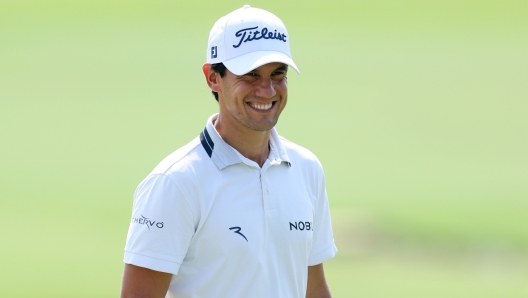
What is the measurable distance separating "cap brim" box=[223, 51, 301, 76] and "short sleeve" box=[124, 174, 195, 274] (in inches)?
11.5

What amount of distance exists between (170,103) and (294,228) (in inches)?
237

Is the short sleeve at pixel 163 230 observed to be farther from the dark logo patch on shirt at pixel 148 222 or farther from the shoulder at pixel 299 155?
the shoulder at pixel 299 155

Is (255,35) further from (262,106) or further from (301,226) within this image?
(301,226)

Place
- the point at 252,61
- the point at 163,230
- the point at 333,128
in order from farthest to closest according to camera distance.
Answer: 1. the point at 333,128
2. the point at 252,61
3. the point at 163,230

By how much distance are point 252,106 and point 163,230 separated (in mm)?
338

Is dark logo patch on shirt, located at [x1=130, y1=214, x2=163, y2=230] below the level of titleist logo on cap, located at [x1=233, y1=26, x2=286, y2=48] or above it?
below

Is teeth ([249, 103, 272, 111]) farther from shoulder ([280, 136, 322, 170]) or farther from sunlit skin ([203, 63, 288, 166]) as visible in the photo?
shoulder ([280, 136, 322, 170])

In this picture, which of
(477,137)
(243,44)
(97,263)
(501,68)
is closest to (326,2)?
(501,68)

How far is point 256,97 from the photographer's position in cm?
181

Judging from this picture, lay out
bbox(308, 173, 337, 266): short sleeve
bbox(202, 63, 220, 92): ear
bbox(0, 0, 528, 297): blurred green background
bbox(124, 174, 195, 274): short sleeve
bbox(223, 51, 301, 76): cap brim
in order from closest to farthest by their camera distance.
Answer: bbox(124, 174, 195, 274): short sleeve
bbox(223, 51, 301, 76): cap brim
bbox(202, 63, 220, 92): ear
bbox(308, 173, 337, 266): short sleeve
bbox(0, 0, 528, 297): blurred green background

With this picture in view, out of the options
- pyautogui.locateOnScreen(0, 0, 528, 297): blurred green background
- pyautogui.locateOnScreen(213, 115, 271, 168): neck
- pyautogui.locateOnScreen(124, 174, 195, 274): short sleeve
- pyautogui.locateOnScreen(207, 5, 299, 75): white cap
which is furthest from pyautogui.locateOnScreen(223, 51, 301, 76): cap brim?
pyautogui.locateOnScreen(0, 0, 528, 297): blurred green background

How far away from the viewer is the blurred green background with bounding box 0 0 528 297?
519 cm

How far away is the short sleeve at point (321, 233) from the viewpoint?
6.63 feet

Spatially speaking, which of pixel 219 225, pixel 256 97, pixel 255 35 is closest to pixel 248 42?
pixel 255 35
